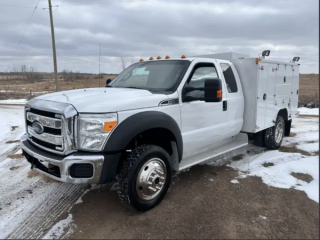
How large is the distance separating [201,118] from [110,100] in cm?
158

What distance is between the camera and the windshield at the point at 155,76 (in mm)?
4172

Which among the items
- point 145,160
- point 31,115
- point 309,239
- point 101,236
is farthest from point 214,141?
point 31,115

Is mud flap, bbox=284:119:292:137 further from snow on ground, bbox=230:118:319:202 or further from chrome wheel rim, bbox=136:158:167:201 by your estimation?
chrome wheel rim, bbox=136:158:167:201

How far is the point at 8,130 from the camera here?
850cm

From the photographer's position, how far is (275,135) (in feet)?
20.9

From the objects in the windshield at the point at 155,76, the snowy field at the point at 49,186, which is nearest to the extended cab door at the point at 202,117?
the windshield at the point at 155,76

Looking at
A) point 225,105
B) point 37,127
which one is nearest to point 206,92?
point 225,105

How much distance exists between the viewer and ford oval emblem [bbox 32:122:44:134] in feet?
11.6

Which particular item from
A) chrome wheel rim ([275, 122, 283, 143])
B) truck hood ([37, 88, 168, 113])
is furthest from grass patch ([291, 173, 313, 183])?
truck hood ([37, 88, 168, 113])

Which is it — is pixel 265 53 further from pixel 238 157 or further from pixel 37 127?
pixel 37 127

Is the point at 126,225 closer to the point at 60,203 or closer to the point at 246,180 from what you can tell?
the point at 60,203

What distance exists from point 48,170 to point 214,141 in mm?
2682

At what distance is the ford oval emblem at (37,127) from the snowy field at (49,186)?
1.06 metres

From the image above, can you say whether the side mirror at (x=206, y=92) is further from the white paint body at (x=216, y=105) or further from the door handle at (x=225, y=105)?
the door handle at (x=225, y=105)
